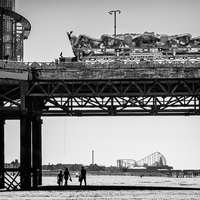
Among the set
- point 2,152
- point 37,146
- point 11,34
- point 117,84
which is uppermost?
point 11,34

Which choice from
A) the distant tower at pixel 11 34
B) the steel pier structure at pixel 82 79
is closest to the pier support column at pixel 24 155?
the steel pier structure at pixel 82 79

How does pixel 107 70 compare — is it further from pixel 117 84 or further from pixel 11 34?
pixel 11 34

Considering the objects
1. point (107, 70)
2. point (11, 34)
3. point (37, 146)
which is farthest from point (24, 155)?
point (11, 34)

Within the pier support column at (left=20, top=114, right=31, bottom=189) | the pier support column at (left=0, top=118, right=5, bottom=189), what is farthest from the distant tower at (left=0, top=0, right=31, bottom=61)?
the pier support column at (left=20, top=114, right=31, bottom=189)

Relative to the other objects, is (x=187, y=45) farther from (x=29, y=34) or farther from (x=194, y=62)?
(x=29, y=34)

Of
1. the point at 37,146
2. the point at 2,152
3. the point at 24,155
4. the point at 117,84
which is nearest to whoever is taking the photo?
the point at 24,155

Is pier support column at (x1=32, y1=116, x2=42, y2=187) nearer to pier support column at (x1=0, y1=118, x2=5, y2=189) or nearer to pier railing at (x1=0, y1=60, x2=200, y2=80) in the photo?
pier support column at (x1=0, y1=118, x2=5, y2=189)

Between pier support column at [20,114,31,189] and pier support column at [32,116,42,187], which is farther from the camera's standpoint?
pier support column at [32,116,42,187]

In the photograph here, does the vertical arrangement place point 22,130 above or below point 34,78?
below

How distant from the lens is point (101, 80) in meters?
65.1

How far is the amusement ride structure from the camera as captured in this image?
6456 cm

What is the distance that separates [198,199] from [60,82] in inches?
878

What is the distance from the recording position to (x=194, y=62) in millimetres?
64750

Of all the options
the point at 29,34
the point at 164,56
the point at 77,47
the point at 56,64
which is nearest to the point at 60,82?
the point at 56,64
